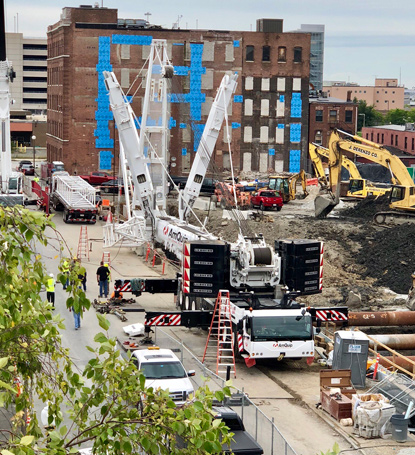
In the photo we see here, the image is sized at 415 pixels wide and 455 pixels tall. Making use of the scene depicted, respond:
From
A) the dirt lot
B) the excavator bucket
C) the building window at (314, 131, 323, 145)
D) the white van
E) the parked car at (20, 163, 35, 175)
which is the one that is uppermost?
the building window at (314, 131, 323, 145)

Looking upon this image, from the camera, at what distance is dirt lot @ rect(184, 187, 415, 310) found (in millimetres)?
37750

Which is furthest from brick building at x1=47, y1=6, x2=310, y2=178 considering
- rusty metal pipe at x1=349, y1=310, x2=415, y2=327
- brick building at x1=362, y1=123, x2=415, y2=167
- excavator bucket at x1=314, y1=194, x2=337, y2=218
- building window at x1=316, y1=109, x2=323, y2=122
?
rusty metal pipe at x1=349, y1=310, x2=415, y2=327

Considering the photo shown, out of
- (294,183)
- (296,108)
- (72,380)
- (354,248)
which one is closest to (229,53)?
(296,108)

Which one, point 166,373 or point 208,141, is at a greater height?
point 208,141

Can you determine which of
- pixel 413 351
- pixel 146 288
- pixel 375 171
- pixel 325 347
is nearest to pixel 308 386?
pixel 325 347

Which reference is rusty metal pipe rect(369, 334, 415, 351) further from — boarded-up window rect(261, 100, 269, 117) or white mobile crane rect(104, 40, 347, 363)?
boarded-up window rect(261, 100, 269, 117)

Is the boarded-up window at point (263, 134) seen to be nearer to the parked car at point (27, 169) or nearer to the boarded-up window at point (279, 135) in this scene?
the boarded-up window at point (279, 135)

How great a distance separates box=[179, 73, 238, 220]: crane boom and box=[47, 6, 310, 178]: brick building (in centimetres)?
4059

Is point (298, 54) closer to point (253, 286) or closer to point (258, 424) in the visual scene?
point (253, 286)

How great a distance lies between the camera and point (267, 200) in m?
66.2

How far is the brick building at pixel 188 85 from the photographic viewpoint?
8588 centimetres

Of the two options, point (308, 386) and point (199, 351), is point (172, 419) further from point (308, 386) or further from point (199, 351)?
point (199, 351)

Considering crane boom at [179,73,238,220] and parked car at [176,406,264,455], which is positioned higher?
crane boom at [179,73,238,220]

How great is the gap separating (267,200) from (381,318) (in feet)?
118
